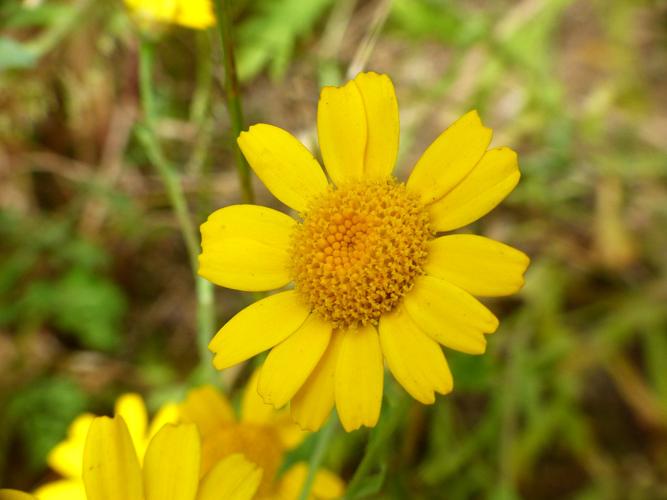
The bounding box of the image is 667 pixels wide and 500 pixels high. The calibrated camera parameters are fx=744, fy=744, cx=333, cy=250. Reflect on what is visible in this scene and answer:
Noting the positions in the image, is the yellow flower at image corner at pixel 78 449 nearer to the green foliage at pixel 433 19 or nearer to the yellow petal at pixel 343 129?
the yellow petal at pixel 343 129

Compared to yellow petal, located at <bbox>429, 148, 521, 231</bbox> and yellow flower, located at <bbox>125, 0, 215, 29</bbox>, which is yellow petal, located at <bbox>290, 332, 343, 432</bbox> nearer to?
yellow petal, located at <bbox>429, 148, 521, 231</bbox>

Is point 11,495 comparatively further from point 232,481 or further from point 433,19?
point 433,19

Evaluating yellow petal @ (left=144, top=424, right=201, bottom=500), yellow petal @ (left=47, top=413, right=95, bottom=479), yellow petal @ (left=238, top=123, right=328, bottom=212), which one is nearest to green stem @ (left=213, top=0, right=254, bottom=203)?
yellow petal @ (left=238, top=123, right=328, bottom=212)

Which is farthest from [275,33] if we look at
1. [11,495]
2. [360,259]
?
[11,495]

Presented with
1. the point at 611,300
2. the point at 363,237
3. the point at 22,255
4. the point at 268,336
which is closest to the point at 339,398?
the point at 268,336

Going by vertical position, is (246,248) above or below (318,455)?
above

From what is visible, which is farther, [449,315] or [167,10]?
[167,10]

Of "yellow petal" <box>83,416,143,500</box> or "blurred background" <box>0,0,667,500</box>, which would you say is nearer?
"yellow petal" <box>83,416,143,500</box>
